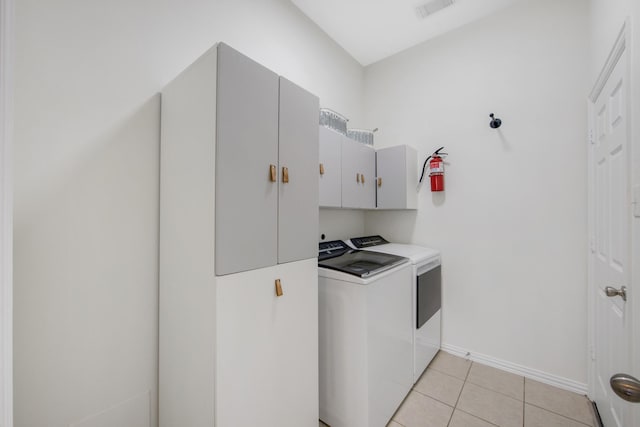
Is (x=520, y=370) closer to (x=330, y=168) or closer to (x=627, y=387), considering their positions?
(x=627, y=387)

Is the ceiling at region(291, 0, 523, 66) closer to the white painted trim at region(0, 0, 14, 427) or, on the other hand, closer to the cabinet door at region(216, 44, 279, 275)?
the cabinet door at region(216, 44, 279, 275)

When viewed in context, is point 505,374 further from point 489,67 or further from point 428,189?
point 489,67

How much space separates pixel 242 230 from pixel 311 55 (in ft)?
6.88

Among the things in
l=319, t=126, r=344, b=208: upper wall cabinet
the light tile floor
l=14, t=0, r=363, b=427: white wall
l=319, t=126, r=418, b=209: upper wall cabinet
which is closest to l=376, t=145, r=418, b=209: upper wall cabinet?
l=319, t=126, r=418, b=209: upper wall cabinet

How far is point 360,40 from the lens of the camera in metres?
2.74

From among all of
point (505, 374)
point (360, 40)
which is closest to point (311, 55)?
point (360, 40)

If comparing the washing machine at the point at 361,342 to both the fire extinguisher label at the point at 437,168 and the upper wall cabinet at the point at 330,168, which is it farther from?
the fire extinguisher label at the point at 437,168

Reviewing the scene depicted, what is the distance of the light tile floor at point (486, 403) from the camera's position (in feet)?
5.52

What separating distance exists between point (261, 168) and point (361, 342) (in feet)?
3.81

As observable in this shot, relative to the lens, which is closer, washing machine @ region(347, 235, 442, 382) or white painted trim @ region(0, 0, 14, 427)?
white painted trim @ region(0, 0, 14, 427)

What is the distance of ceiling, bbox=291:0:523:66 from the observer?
2262mm

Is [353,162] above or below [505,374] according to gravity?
above

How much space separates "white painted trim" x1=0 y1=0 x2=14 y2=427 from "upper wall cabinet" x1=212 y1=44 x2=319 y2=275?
551 mm

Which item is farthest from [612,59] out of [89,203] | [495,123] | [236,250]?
[89,203]
